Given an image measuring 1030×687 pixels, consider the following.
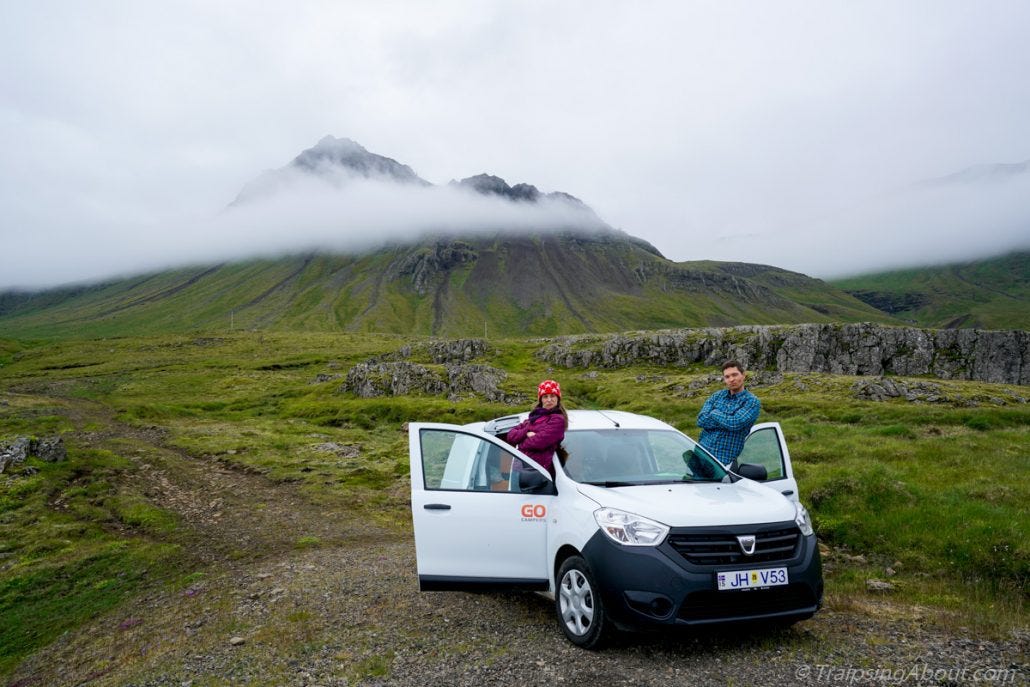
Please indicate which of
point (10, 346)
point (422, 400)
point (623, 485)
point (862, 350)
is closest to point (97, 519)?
Result: point (623, 485)

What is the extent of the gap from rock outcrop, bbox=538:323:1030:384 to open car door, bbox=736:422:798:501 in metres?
66.4

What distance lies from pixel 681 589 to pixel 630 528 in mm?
817

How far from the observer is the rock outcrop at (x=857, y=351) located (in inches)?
2734

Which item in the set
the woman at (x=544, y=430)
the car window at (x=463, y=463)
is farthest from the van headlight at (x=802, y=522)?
the car window at (x=463, y=463)

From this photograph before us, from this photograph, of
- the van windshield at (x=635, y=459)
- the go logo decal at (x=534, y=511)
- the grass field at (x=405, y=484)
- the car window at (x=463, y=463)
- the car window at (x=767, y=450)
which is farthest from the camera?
the grass field at (x=405, y=484)

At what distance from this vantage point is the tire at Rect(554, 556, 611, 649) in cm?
682

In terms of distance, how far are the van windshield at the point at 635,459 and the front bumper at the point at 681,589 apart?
55.4 inches

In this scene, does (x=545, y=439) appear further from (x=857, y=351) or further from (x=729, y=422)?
(x=857, y=351)

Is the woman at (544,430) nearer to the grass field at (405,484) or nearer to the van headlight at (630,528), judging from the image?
the van headlight at (630,528)

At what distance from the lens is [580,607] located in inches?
282

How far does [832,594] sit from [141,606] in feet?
39.9

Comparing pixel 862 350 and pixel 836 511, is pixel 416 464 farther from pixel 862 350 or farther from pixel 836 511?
pixel 862 350

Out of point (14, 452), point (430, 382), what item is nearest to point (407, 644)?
point (14, 452)

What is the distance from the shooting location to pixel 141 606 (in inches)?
436
